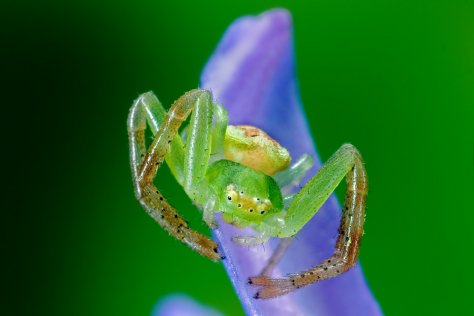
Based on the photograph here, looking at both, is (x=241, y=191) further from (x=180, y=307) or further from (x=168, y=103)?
(x=168, y=103)

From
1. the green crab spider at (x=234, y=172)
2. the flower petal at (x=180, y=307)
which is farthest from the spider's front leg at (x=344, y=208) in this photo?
the flower petal at (x=180, y=307)

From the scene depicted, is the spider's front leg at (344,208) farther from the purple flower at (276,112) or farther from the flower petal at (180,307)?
the flower petal at (180,307)

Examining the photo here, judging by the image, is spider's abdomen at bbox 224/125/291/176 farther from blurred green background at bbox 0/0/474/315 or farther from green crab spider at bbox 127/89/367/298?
blurred green background at bbox 0/0/474/315

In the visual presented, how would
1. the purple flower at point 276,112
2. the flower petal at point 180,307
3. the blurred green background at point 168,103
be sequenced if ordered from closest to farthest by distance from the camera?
the purple flower at point 276,112 < the flower petal at point 180,307 < the blurred green background at point 168,103

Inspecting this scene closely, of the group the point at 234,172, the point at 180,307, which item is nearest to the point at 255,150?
the point at 234,172

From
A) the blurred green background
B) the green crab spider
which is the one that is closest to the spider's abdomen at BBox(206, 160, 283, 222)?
the green crab spider
